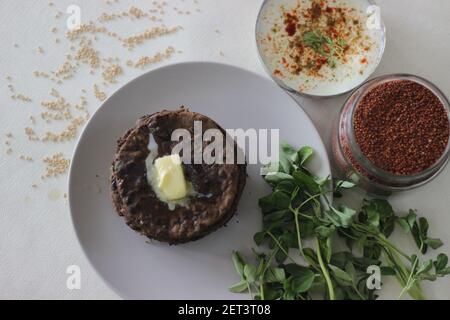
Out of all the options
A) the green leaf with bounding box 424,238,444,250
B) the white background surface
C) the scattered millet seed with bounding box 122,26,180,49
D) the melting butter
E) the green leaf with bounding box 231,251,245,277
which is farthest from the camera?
the scattered millet seed with bounding box 122,26,180,49

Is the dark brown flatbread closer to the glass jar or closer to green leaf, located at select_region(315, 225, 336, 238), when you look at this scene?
green leaf, located at select_region(315, 225, 336, 238)

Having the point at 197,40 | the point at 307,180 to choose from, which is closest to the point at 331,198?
the point at 307,180

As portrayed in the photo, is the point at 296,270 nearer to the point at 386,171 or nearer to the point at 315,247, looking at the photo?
the point at 315,247

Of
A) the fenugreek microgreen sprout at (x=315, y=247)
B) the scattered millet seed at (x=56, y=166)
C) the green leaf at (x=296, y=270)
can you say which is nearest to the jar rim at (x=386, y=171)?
the fenugreek microgreen sprout at (x=315, y=247)

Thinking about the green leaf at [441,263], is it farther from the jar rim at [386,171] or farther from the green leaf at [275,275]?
the green leaf at [275,275]

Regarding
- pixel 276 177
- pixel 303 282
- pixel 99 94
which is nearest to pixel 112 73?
pixel 99 94

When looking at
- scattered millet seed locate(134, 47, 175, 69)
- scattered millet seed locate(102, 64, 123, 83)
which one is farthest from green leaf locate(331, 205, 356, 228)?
scattered millet seed locate(102, 64, 123, 83)

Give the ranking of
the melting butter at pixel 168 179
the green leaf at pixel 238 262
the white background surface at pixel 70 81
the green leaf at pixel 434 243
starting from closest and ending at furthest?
the melting butter at pixel 168 179
the green leaf at pixel 238 262
the green leaf at pixel 434 243
the white background surface at pixel 70 81
